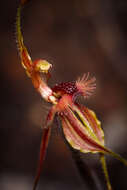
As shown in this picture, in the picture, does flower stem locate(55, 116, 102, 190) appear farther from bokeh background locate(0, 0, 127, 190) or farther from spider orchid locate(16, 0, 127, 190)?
bokeh background locate(0, 0, 127, 190)

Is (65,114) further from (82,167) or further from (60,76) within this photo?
(60,76)

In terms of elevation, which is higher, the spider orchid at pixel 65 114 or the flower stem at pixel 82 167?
the spider orchid at pixel 65 114

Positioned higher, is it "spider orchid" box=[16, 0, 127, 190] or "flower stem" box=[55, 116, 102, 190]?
"spider orchid" box=[16, 0, 127, 190]

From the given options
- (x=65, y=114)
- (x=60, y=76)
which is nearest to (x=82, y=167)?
(x=65, y=114)

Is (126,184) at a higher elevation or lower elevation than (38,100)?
lower

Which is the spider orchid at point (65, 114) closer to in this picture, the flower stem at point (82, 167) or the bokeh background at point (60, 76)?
the flower stem at point (82, 167)

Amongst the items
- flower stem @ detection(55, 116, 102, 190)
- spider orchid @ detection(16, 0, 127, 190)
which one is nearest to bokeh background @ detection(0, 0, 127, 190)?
flower stem @ detection(55, 116, 102, 190)

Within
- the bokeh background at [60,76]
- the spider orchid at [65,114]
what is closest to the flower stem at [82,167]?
the spider orchid at [65,114]

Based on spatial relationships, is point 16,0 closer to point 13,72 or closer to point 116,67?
point 13,72

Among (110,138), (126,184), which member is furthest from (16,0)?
(126,184)
